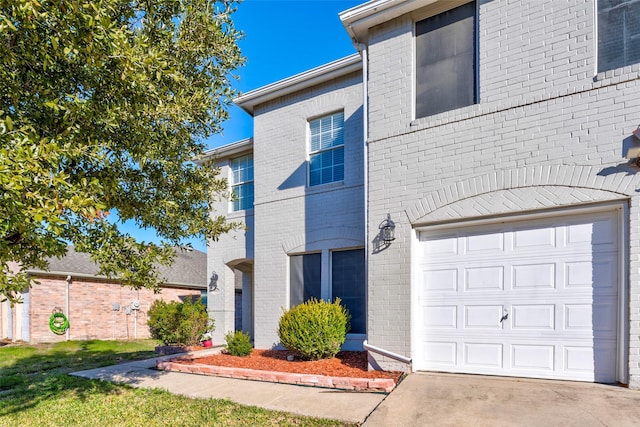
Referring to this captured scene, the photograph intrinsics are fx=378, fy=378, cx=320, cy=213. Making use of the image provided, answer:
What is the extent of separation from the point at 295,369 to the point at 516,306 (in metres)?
3.83

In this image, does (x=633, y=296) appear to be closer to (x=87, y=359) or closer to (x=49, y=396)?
(x=49, y=396)

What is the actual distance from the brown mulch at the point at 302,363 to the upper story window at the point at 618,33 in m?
5.44

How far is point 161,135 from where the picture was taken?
203 inches

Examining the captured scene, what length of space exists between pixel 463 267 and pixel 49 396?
22.9 ft

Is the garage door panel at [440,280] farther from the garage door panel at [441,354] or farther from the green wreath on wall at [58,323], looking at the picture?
the green wreath on wall at [58,323]

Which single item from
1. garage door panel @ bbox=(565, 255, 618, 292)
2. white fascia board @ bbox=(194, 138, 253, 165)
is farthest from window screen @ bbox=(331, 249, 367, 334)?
white fascia board @ bbox=(194, 138, 253, 165)

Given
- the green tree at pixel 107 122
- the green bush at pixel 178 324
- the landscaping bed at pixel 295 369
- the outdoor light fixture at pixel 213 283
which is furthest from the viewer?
the outdoor light fixture at pixel 213 283

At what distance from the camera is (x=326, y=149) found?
9.41 metres

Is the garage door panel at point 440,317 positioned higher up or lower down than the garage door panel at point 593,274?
lower down

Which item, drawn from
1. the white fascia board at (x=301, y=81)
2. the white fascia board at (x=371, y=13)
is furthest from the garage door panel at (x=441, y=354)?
the white fascia board at (x=301, y=81)

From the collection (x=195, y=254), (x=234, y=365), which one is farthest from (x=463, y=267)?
(x=195, y=254)

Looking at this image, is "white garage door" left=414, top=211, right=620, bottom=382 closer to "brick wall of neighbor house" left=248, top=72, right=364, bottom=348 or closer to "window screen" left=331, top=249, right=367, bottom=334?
"window screen" left=331, top=249, right=367, bottom=334

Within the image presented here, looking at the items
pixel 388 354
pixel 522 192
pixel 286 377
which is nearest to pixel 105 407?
pixel 286 377

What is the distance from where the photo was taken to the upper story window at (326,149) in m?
9.21
